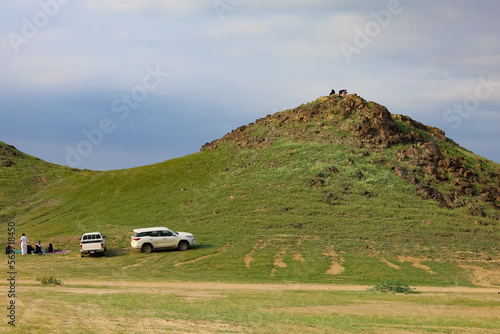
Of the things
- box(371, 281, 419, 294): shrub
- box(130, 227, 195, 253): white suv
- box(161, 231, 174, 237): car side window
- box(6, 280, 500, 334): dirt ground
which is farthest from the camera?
box(161, 231, 174, 237): car side window

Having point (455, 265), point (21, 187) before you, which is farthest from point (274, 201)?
point (21, 187)

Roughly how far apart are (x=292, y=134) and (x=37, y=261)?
39.1m

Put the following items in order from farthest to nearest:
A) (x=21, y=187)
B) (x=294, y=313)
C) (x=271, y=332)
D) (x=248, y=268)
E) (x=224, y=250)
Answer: (x=21, y=187)
(x=224, y=250)
(x=248, y=268)
(x=294, y=313)
(x=271, y=332)

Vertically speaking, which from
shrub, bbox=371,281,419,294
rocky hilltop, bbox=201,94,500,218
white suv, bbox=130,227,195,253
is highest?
rocky hilltop, bbox=201,94,500,218

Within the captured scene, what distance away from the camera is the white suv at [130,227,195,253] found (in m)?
44.2

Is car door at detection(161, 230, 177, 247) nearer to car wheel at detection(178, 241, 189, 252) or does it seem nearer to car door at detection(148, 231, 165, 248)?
car door at detection(148, 231, 165, 248)

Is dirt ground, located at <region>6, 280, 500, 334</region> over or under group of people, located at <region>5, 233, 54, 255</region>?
under

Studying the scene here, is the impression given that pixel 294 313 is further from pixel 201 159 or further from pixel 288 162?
pixel 201 159

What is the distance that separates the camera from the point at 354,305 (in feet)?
81.0

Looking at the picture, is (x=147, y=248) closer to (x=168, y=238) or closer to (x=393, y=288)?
(x=168, y=238)

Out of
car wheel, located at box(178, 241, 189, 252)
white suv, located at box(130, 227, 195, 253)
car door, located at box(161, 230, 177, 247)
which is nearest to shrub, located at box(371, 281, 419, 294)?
car wheel, located at box(178, 241, 189, 252)

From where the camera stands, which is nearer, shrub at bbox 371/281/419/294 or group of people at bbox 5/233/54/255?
shrub at bbox 371/281/419/294

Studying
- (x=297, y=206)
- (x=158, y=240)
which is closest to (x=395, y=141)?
(x=297, y=206)

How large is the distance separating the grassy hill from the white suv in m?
1.06
